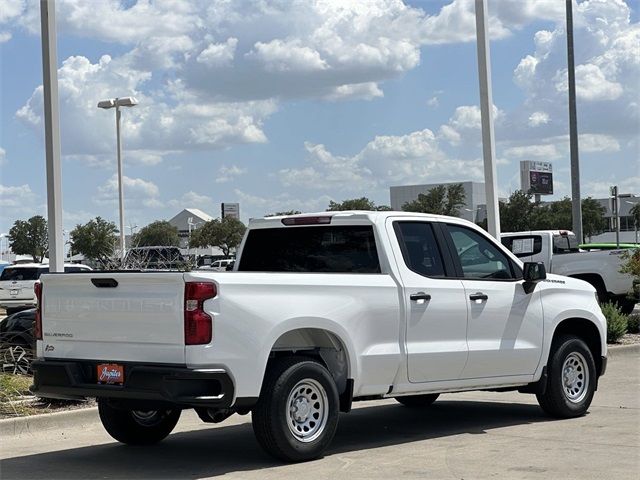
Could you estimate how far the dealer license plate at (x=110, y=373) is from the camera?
7738mm

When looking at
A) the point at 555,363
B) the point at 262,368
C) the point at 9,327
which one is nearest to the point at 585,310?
the point at 555,363

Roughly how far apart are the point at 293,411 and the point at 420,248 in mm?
2087

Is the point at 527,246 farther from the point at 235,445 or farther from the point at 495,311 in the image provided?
the point at 235,445

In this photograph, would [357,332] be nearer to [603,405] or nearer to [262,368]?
[262,368]

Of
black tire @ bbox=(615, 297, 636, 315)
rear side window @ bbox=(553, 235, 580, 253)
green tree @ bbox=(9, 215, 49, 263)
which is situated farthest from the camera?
green tree @ bbox=(9, 215, 49, 263)

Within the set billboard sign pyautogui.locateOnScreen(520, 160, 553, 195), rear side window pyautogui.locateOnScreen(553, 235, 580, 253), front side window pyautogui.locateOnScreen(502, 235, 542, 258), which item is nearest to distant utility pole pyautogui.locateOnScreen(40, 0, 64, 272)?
front side window pyautogui.locateOnScreen(502, 235, 542, 258)

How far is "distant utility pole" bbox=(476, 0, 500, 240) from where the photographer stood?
15.6 m

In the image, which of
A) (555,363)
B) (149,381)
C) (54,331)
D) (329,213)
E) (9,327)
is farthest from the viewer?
(9,327)

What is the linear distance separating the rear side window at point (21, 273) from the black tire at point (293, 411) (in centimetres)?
2316

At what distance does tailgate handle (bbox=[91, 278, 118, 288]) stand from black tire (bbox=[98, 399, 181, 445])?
1.49 meters

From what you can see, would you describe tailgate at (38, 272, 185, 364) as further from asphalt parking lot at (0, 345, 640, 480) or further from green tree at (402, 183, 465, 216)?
green tree at (402, 183, 465, 216)

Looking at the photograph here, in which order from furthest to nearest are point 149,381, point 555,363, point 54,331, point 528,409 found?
point 528,409 → point 555,363 → point 54,331 → point 149,381

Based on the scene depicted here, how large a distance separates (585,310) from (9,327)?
26.3 ft

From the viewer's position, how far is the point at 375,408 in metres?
11.4
